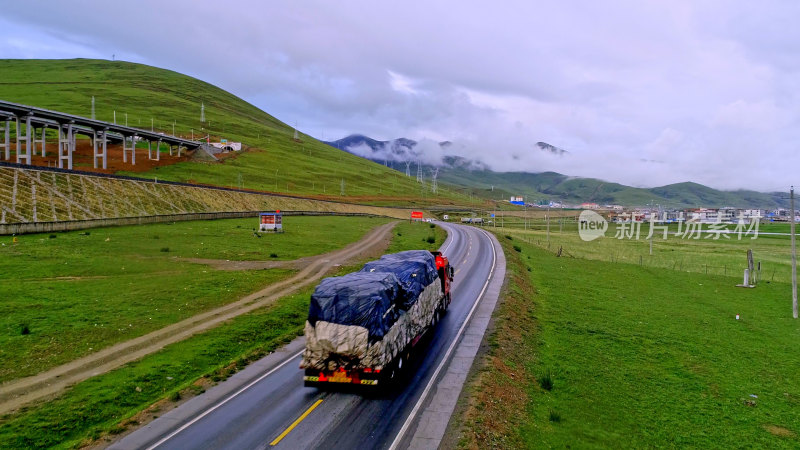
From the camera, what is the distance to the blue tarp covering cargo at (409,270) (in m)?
23.6

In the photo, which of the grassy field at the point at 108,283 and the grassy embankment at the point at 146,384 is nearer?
the grassy embankment at the point at 146,384

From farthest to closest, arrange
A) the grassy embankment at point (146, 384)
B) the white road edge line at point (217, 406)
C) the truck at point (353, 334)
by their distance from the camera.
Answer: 1. the truck at point (353, 334)
2. the grassy embankment at point (146, 384)
3. the white road edge line at point (217, 406)

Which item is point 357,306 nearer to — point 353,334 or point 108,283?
point 353,334

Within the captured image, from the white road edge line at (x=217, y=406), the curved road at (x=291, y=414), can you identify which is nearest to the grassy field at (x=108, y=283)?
the curved road at (x=291, y=414)

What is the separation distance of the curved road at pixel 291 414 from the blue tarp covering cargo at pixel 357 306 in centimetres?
304

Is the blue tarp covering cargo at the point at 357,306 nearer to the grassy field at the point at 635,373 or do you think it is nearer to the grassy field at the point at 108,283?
the grassy field at the point at 635,373

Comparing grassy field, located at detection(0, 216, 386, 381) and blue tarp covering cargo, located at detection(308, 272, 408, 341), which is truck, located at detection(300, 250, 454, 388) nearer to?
blue tarp covering cargo, located at detection(308, 272, 408, 341)

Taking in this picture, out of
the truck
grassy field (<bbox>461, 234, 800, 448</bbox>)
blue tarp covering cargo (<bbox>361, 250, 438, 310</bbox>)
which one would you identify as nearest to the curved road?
the truck

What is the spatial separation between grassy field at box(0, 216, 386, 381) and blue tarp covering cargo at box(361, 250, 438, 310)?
A: 14.3m

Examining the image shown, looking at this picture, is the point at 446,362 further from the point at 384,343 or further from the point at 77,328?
the point at 77,328

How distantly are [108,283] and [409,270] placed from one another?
87.0 ft

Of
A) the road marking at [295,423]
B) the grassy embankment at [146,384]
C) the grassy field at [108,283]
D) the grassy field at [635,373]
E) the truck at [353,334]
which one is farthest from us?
the grassy field at [108,283]

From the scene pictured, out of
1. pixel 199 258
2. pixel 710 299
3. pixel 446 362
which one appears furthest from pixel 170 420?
pixel 710 299

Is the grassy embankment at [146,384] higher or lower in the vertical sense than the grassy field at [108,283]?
lower
